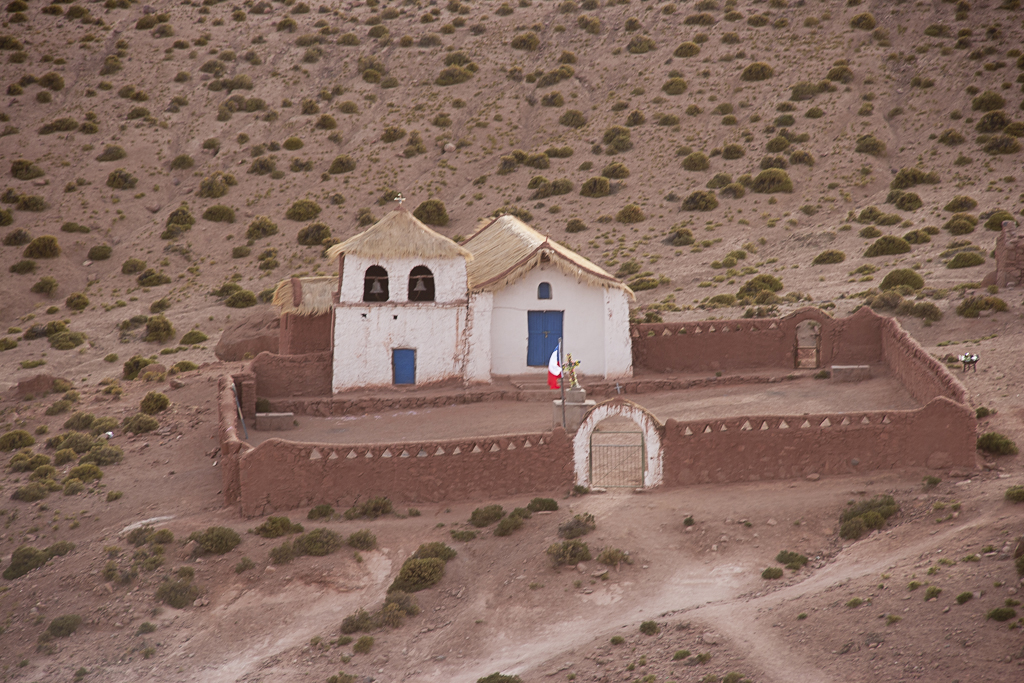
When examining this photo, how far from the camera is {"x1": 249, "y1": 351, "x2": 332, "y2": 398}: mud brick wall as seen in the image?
32469 mm

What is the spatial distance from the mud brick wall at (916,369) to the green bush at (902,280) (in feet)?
25.7

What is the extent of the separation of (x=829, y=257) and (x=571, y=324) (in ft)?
60.9

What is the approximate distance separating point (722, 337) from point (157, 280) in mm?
33634

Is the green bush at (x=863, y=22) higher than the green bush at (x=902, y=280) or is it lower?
higher

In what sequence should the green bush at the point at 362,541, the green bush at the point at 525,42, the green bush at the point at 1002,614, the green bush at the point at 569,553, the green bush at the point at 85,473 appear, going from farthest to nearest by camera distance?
1. the green bush at the point at 525,42
2. the green bush at the point at 85,473
3. the green bush at the point at 362,541
4. the green bush at the point at 569,553
5. the green bush at the point at 1002,614

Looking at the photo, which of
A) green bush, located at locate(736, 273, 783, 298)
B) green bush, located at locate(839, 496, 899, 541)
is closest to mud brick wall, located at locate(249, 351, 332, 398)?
green bush, located at locate(839, 496, 899, 541)

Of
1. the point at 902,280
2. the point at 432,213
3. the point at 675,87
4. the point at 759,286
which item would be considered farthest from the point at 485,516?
the point at 675,87

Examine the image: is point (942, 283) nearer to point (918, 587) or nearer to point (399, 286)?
point (399, 286)

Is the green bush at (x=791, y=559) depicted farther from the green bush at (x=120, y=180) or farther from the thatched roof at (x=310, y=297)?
the green bush at (x=120, y=180)

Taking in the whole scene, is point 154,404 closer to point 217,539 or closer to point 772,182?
point 217,539

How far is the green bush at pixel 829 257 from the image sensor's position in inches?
1829

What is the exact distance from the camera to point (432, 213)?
59.9m

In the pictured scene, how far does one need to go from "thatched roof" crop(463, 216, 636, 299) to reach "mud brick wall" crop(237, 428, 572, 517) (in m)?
10.2

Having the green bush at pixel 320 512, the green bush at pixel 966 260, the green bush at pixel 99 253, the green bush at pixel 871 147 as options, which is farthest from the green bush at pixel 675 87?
the green bush at pixel 320 512
